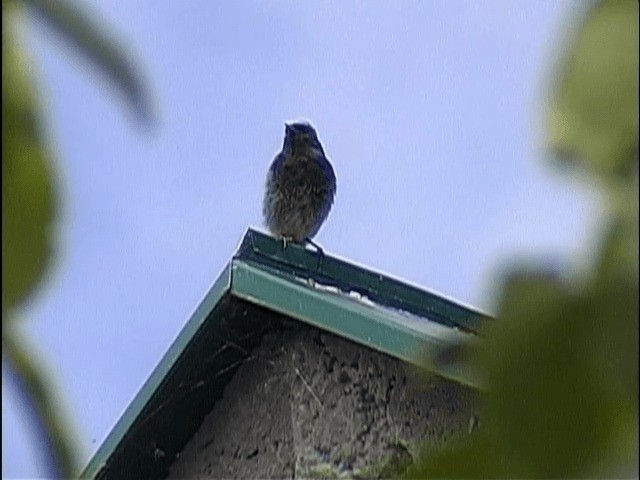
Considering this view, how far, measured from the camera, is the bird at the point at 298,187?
2.44 metres

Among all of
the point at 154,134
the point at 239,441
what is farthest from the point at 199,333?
the point at 154,134

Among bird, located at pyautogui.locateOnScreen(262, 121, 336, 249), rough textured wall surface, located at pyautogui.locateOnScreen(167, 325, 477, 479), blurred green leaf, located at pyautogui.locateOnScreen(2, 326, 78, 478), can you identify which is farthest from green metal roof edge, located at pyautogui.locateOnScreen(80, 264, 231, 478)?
blurred green leaf, located at pyautogui.locateOnScreen(2, 326, 78, 478)

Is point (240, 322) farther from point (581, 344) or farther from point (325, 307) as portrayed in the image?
point (581, 344)

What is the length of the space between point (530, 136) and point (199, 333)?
1.41 m

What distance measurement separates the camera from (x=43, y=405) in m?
0.26

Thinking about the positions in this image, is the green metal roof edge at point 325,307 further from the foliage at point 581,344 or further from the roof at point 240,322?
the foliage at point 581,344

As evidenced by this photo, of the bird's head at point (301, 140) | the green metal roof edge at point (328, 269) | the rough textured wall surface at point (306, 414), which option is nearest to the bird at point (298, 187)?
the bird's head at point (301, 140)

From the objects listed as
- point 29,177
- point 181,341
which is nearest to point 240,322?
point 181,341

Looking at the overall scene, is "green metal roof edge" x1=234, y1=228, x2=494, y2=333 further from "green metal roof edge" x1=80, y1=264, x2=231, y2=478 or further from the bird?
the bird

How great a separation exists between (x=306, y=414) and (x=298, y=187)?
1061 millimetres

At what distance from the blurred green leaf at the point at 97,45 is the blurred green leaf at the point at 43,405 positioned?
6 cm

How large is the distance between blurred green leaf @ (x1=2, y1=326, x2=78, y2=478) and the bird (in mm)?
2066

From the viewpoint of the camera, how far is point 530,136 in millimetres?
276

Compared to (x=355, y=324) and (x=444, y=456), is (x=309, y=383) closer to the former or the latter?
(x=355, y=324)
